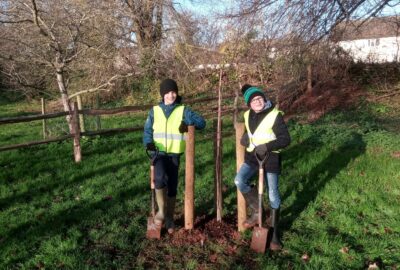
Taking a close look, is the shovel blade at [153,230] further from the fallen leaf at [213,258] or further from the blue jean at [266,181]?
the blue jean at [266,181]

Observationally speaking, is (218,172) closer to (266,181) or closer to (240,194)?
(240,194)

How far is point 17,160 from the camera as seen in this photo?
799 cm

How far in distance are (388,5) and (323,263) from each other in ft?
20.5

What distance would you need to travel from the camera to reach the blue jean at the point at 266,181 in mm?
4352

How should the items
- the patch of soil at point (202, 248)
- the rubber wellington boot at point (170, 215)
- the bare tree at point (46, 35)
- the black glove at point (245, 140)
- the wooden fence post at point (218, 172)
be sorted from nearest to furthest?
1. the patch of soil at point (202, 248)
2. the black glove at point (245, 140)
3. the rubber wellington boot at point (170, 215)
4. the wooden fence post at point (218, 172)
5. the bare tree at point (46, 35)

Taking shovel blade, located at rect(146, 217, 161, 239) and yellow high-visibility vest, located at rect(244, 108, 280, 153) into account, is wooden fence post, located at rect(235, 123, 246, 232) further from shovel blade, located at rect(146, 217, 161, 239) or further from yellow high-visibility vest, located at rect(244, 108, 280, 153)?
shovel blade, located at rect(146, 217, 161, 239)

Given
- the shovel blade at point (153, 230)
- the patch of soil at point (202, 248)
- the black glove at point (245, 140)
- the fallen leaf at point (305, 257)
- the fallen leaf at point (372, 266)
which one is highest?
the black glove at point (245, 140)

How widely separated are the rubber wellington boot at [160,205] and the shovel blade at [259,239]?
1.05 metres

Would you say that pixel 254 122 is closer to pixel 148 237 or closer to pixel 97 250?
pixel 148 237

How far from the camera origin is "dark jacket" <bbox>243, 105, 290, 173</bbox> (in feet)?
13.4

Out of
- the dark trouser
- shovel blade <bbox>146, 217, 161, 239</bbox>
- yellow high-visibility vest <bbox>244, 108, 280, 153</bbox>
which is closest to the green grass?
shovel blade <bbox>146, 217, 161, 239</bbox>

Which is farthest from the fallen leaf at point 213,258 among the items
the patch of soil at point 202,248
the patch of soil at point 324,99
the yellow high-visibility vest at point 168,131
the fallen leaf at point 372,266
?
the patch of soil at point 324,99

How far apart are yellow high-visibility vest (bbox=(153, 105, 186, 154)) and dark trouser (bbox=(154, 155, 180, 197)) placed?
0.11 m

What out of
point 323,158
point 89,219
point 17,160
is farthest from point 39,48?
point 323,158
